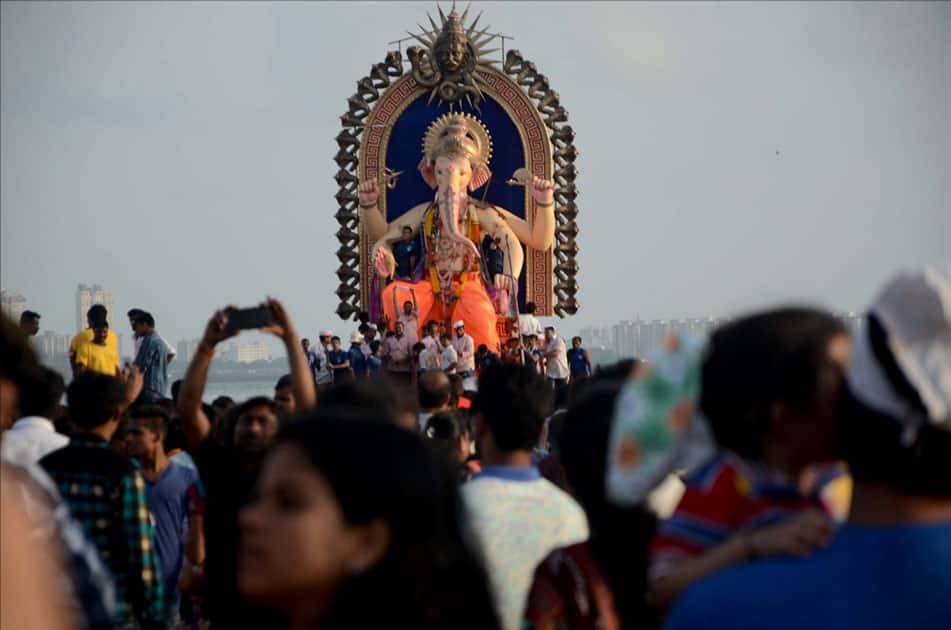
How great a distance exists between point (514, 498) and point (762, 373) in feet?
4.36

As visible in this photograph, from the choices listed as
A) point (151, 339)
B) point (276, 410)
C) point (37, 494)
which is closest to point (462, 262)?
point (151, 339)

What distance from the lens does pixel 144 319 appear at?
31.0ft

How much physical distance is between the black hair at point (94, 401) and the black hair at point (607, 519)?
182 centimetres

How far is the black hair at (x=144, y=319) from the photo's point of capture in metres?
9.37

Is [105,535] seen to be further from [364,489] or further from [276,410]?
[364,489]

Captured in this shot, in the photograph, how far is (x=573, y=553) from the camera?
2777 mm

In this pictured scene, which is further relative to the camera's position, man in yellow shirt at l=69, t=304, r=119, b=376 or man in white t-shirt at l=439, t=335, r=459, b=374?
man in white t-shirt at l=439, t=335, r=459, b=374

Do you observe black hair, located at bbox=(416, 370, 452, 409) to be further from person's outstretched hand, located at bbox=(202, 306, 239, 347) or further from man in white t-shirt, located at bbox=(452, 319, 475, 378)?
man in white t-shirt, located at bbox=(452, 319, 475, 378)

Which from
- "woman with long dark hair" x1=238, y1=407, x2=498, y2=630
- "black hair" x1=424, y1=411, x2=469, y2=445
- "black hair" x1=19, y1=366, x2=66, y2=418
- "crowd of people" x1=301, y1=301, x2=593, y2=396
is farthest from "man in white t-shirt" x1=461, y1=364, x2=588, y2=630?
"crowd of people" x1=301, y1=301, x2=593, y2=396

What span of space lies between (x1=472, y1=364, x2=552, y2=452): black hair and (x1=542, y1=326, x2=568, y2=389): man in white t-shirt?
12134 millimetres

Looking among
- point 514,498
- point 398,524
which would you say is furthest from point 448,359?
point 398,524

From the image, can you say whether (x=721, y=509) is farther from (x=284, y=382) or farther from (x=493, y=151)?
(x=493, y=151)

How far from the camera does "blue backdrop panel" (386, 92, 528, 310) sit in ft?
66.5

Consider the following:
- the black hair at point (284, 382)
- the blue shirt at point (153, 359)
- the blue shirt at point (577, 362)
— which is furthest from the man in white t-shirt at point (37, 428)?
the blue shirt at point (577, 362)
